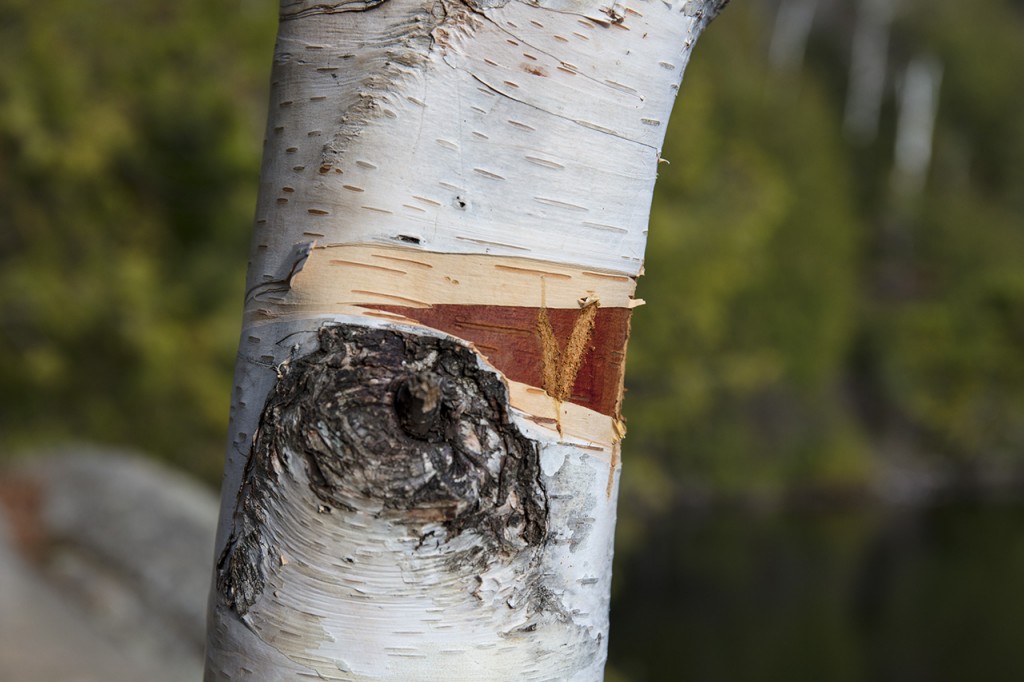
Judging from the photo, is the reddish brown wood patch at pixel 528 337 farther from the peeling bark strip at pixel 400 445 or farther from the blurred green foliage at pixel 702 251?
the blurred green foliage at pixel 702 251

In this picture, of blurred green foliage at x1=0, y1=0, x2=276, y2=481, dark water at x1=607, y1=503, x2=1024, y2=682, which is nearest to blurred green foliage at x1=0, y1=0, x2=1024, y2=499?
blurred green foliage at x1=0, y1=0, x2=276, y2=481

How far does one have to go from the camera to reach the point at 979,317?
2788 centimetres

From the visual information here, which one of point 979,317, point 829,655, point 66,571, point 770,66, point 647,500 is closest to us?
point 66,571

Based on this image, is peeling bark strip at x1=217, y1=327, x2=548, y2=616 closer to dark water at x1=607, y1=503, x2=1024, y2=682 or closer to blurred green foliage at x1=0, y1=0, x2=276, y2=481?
blurred green foliage at x1=0, y1=0, x2=276, y2=481

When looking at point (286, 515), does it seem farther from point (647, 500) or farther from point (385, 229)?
point (647, 500)

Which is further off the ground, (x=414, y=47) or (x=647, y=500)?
(x=414, y=47)

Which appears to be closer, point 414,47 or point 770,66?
point 414,47

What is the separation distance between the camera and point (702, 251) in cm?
1564

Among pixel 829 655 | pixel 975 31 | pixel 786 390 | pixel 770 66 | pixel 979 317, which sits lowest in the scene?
pixel 829 655

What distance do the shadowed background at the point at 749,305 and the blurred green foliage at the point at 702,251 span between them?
0.15 ft

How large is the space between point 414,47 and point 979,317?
29943 mm

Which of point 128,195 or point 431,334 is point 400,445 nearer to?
point 431,334

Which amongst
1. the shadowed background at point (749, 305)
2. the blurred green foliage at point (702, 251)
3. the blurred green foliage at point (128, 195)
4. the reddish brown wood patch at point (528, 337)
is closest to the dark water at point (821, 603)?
the shadowed background at point (749, 305)

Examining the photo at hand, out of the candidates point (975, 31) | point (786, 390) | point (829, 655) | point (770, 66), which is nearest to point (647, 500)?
point (829, 655)
